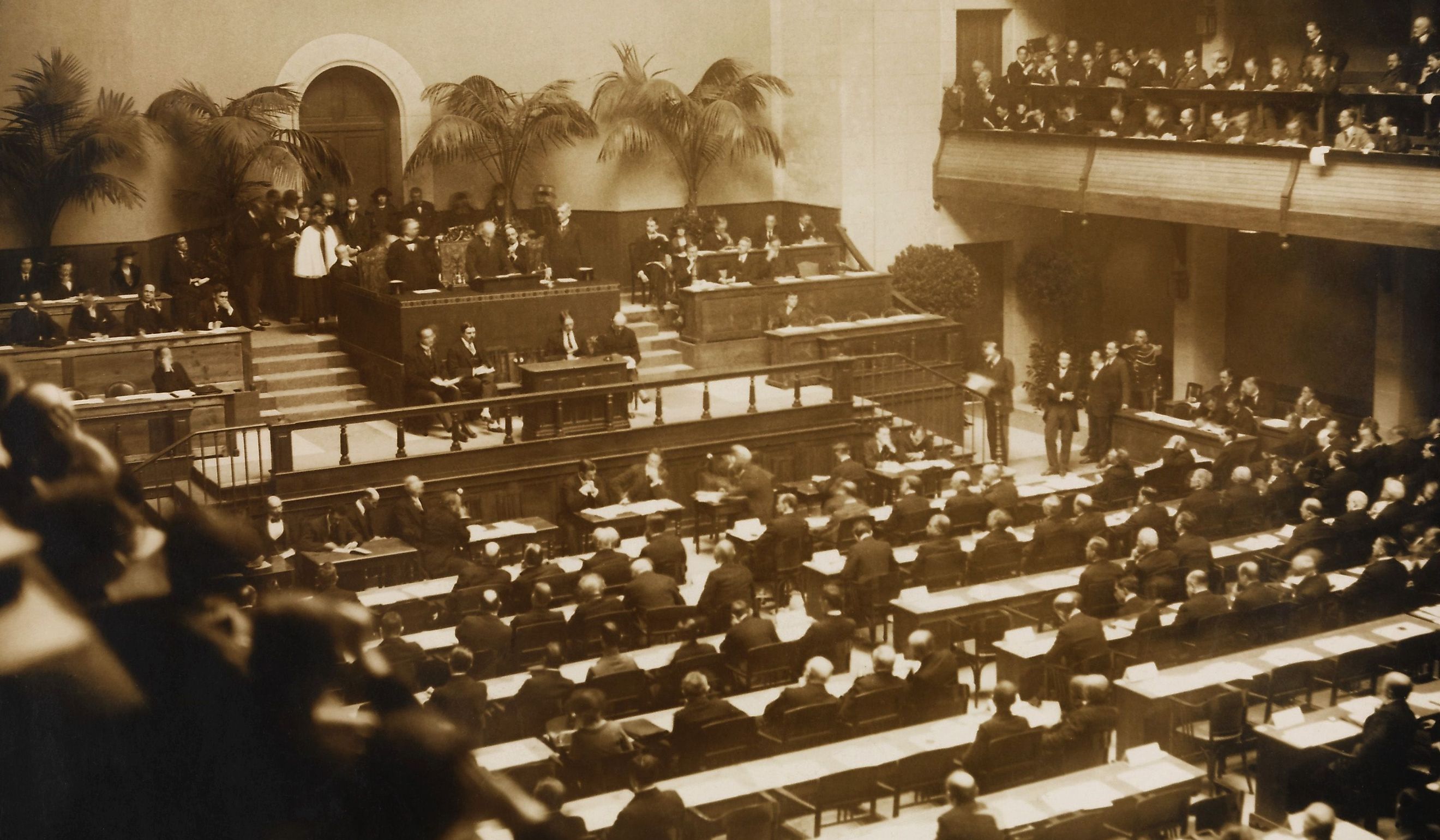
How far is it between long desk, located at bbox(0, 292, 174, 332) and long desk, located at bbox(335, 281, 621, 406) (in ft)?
7.31

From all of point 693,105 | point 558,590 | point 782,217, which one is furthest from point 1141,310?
point 558,590

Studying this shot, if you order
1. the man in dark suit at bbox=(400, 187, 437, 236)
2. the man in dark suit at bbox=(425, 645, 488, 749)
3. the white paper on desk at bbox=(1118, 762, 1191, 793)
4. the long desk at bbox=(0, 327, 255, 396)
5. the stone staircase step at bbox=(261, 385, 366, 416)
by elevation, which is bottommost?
the white paper on desk at bbox=(1118, 762, 1191, 793)

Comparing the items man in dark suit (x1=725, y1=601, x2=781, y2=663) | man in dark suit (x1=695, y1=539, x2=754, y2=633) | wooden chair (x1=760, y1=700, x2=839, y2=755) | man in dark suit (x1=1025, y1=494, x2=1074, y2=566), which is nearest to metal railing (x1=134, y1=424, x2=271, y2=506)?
man in dark suit (x1=695, y1=539, x2=754, y2=633)

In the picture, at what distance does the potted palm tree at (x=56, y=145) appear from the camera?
16062mm

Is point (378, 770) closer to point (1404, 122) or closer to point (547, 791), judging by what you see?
point (547, 791)

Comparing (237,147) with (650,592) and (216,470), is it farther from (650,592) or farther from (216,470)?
(650,592)

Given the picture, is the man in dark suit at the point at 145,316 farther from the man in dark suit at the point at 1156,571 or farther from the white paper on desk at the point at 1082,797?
the white paper on desk at the point at 1082,797

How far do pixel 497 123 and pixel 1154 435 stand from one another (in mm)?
10574

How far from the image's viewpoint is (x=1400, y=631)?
10.3 m

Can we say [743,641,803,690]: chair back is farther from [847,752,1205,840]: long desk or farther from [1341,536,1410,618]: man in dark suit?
[1341,536,1410,618]: man in dark suit

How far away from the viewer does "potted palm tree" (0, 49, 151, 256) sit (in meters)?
16.1

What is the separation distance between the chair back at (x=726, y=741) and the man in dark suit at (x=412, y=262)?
10105mm

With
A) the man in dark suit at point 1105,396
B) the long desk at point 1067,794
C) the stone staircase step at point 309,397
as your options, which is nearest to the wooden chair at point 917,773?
the long desk at point 1067,794

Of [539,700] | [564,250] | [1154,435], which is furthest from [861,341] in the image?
[539,700]
